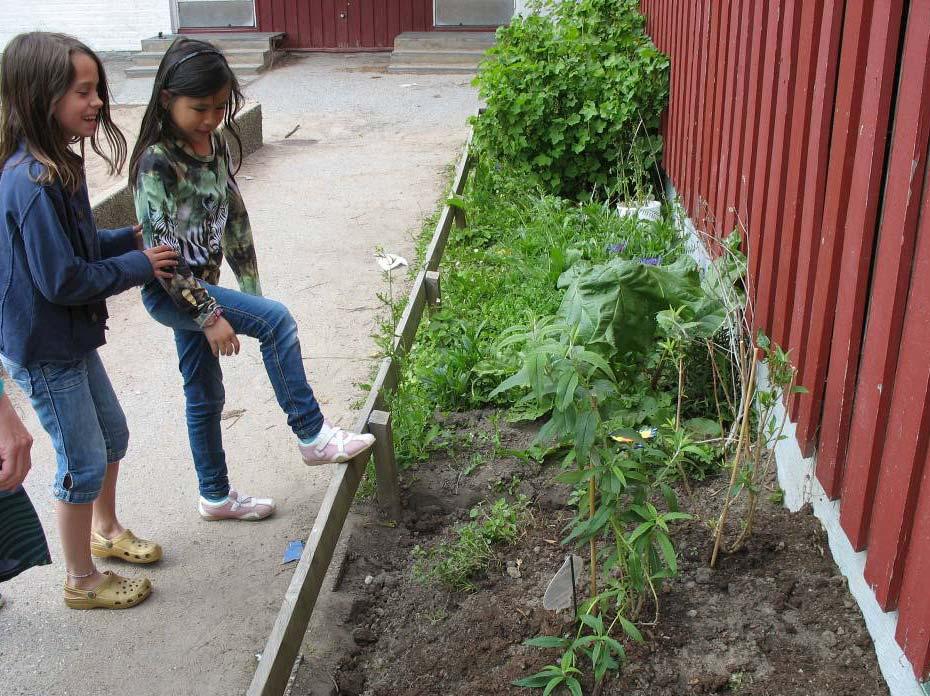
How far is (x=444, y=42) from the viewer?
15.5m

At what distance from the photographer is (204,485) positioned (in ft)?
12.5

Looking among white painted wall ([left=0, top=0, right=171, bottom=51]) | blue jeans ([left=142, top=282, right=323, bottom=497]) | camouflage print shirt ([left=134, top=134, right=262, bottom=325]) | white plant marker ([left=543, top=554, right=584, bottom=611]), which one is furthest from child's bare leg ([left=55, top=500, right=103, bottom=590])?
white painted wall ([left=0, top=0, right=171, bottom=51])

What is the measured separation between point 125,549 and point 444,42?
43.6 feet

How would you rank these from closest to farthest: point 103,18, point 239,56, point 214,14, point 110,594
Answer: point 110,594, point 239,56, point 214,14, point 103,18

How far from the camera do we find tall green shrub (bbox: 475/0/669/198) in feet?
22.4

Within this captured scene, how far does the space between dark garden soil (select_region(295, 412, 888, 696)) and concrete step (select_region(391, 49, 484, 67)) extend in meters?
12.7

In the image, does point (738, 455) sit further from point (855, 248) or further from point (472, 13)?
point (472, 13)

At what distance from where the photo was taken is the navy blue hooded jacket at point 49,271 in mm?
2803

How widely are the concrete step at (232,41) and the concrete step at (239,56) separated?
0.10 m

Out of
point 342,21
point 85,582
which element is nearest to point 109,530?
point 85,582

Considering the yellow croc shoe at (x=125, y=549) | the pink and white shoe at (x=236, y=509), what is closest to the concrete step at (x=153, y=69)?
the pink and white shoe at (x=236, y=509)

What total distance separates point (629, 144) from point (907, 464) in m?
5.04

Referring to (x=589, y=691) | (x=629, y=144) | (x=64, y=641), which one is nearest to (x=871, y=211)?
(x=589, y=691)

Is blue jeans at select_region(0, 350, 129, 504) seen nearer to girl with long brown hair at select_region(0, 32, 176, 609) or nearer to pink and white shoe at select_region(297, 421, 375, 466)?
girl with long brown hair at select_region(0, 32, 176, 609)
